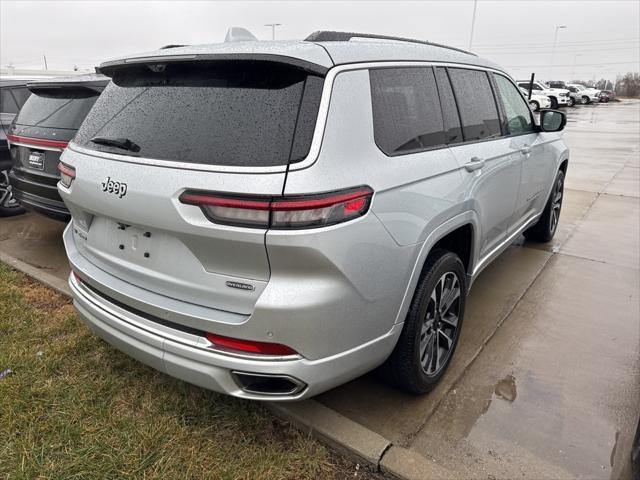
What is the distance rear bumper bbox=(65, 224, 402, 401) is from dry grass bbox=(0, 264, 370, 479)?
1.39ft

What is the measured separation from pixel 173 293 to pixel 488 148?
2.22 m

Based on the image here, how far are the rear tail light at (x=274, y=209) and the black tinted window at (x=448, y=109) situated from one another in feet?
3.81

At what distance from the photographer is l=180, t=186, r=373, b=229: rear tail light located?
180 cm

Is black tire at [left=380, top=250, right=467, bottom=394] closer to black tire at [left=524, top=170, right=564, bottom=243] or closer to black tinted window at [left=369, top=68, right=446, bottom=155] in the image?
black tinted window at [left=369, top=68, right=446, bottom=155]

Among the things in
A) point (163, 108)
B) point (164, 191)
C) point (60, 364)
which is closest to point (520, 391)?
point (164, 191)

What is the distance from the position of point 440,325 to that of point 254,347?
50.3 inches

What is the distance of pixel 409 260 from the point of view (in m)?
2.26

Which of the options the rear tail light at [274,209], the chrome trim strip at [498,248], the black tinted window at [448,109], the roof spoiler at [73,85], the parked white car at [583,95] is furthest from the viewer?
the parked white car at [583,95]

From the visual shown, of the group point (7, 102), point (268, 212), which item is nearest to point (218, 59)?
point (268, 212)

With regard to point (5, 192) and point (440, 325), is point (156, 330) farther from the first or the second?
point (5, 192)

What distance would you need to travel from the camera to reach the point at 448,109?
2.84 meters

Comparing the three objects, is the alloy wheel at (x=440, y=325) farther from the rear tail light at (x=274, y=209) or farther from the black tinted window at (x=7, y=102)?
the black tinted window at (x=7, y=102)

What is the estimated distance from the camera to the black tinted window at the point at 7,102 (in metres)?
6.23

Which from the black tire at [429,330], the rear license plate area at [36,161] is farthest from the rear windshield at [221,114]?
the rear license plate area at [36,161]
